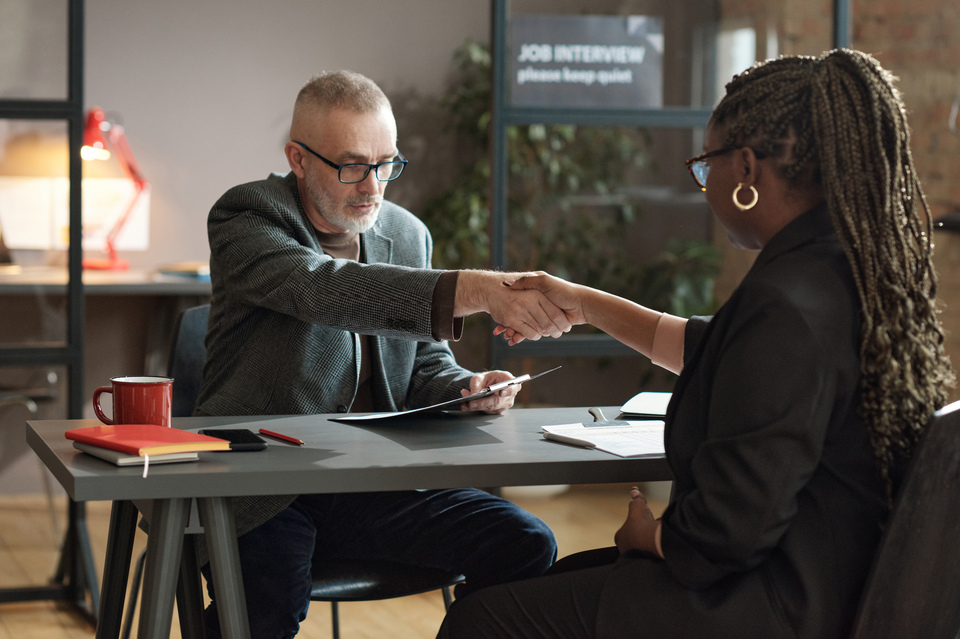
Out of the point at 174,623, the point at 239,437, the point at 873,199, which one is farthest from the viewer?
the point at 174,623

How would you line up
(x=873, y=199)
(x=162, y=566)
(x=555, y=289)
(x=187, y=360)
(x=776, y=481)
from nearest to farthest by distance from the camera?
(x=776, y=481) < (x=873, y=199) < (x=162, y=566) < (x=555, y=289) < (x=187, y=360)

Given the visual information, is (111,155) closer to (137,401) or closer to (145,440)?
(137,401)

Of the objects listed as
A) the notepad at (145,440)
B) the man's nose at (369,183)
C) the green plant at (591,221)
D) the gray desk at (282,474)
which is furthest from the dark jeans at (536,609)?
the green plant at (591,221)

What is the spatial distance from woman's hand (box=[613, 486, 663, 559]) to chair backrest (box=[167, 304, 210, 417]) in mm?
1093

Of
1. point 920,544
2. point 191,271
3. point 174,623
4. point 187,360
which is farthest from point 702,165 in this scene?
point 191,271

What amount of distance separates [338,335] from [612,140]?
1.51 m

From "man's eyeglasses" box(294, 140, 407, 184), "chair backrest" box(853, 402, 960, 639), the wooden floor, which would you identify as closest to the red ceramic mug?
"man's eyeglasses" box(294, 140, 407, 184)

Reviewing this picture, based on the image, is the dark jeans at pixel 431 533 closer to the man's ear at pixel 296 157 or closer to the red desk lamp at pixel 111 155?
the man's ear at pixel 296 157

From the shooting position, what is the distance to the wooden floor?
2.72m

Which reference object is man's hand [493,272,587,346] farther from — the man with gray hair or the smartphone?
the smartphone

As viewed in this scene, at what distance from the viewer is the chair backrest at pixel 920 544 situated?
3.44ft

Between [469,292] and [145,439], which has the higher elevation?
[469,292]

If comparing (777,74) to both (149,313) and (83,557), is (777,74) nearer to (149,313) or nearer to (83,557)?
(83,557)

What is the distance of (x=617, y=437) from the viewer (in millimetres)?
1511
